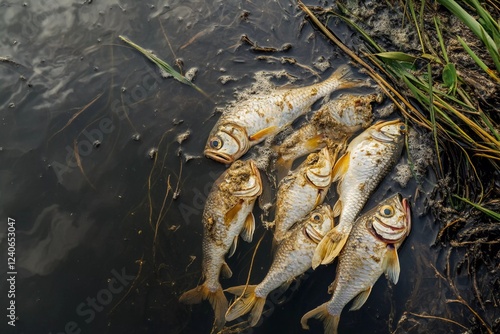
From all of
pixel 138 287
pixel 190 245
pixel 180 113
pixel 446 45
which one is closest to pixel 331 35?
pixel 446 45

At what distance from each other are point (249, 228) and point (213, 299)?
77cm

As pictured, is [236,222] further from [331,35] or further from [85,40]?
[85,40]

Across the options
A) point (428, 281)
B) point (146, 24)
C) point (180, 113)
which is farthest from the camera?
point (146, 24)

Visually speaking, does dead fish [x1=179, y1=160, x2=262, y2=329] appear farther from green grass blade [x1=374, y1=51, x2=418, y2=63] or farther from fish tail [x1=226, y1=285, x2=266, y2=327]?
green grass blade [x1=374, y1=51, x2=418, y2=63]

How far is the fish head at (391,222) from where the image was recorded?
12.7 ft

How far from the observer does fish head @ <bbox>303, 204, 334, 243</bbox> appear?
3.94m

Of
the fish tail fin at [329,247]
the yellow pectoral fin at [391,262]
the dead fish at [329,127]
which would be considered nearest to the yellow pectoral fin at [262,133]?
the dead fish at [329,127]

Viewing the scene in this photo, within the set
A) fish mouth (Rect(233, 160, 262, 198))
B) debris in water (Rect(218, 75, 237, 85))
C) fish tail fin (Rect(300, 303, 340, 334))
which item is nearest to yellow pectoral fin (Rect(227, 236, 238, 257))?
fish mouth (Rect(233, 160, 262, 198))

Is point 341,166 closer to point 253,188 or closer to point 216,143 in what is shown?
point 253,188

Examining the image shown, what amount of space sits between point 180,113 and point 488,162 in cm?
323

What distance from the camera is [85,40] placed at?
195 inches

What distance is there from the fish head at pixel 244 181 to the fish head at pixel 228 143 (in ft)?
0.65

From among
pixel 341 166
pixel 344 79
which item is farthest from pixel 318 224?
pixel 344 79

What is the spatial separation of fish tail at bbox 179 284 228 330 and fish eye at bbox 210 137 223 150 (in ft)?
4.58
